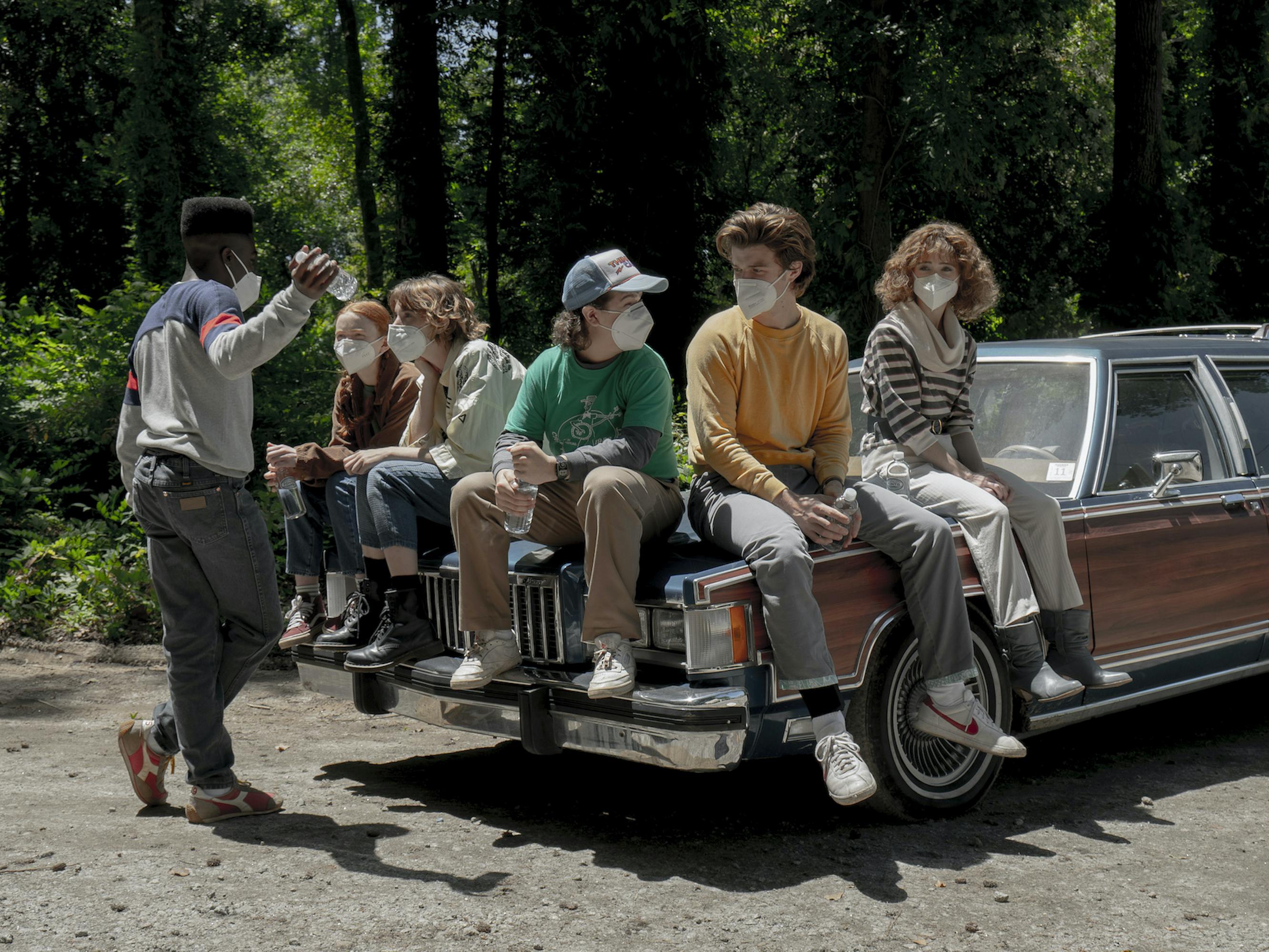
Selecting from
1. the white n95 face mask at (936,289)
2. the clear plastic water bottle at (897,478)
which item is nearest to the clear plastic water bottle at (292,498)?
the clear plastic water bottle at (897,478)

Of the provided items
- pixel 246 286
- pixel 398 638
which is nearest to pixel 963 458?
pixel 398 638

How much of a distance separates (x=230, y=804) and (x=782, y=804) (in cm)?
211

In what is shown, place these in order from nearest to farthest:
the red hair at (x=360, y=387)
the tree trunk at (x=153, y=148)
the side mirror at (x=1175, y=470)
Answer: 1. the side mirror at (x=1175, y=470)
2. the red hair at (x=360, y=387)
3. the tree trunk at (x=153, y=148)

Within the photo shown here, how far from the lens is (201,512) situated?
464 centimetres

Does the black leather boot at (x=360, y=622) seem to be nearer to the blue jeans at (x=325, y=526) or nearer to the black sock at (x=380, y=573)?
the black sock at (x=380, y=573)

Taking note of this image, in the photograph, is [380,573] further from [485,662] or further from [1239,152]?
[1239,152]

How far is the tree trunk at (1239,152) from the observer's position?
58.8ft

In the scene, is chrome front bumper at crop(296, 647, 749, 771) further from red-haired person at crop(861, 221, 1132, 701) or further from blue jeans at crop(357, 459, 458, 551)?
red-haired person at crop(861, 221, 1132, 701)

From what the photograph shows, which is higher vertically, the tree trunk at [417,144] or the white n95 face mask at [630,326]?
the tree trunk at [417,144]

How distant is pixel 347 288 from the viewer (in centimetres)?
450

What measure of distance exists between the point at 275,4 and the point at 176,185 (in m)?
16.5

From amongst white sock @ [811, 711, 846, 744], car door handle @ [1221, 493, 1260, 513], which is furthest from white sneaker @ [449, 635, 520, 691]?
car door handle @ [1221, 493, 1260, 513]

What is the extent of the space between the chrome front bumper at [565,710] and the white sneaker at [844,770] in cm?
31

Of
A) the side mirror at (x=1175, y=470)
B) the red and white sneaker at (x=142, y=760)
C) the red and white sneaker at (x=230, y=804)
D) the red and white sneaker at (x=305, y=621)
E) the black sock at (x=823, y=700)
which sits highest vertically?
the side mirror at (x=1175, y=470)
